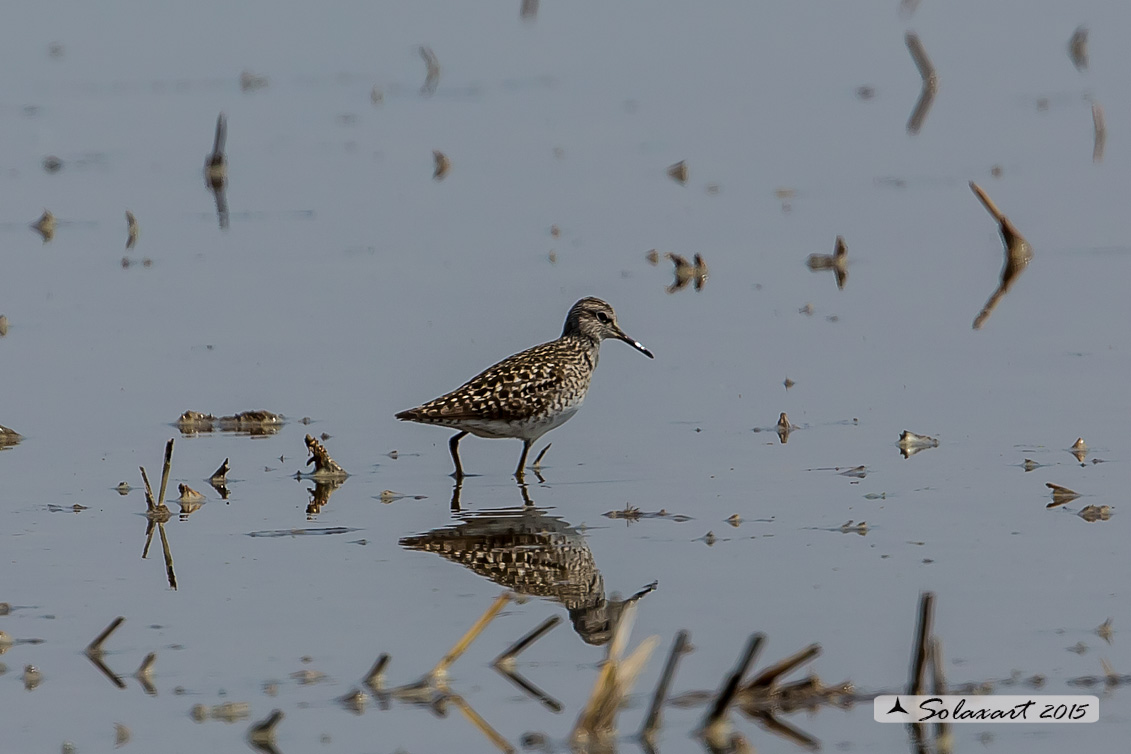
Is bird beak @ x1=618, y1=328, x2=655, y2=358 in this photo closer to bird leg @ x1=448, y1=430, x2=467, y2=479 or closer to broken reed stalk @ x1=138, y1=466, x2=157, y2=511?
bird leg @ x1=448, y1=430, x2=467, y2=479

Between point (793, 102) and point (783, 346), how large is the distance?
9.15 meters

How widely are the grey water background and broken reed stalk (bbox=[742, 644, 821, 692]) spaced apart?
20 cm

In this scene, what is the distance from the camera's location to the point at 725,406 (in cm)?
1152

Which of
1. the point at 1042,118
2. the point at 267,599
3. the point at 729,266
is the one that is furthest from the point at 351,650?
the point at 1042,118

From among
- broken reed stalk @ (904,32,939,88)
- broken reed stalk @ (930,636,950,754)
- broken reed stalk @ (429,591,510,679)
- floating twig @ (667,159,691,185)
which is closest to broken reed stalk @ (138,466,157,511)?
broken reed stalk @ (429,591,510,679)

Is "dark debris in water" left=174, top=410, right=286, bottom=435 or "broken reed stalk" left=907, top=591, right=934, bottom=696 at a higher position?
"dark debris in water" left=174, top=410, right=286, bottom=435

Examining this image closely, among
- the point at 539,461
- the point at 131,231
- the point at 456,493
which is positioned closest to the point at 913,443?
the point at 539,461

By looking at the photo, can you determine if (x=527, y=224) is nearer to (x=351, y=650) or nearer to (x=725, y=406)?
(x=725, y=406)

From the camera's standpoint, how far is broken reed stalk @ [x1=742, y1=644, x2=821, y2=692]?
6203 mm

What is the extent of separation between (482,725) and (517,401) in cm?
401

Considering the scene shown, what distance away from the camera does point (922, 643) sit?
596 cm

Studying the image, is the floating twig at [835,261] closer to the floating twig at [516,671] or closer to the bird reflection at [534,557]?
the bird reflection at [534,557]

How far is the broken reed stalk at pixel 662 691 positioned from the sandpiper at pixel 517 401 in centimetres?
408

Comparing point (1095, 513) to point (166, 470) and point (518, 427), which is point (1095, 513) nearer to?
point (518, 427)
